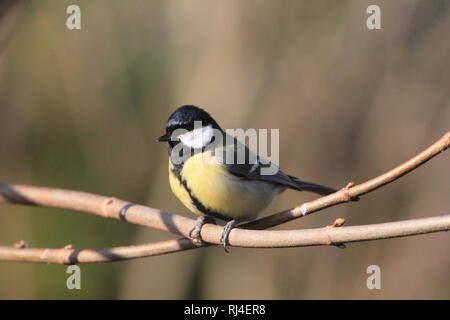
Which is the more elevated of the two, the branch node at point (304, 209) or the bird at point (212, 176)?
→ the bird at point (212, 176)

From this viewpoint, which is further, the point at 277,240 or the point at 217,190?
the point at 217,190

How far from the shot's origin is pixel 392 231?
1132 millimetres

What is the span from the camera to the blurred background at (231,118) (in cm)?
274

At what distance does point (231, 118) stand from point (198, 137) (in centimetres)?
74

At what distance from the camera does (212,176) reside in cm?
201

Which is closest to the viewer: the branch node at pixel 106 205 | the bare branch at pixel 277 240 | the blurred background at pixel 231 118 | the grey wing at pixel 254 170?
the bare branch at pixel 277 240

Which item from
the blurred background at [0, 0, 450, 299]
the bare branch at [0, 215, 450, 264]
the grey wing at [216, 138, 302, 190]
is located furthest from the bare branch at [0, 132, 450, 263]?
the blurred background at [0, 0, 450, 299]

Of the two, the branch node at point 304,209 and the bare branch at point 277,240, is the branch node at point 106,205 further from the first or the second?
the branch node at point 304,209

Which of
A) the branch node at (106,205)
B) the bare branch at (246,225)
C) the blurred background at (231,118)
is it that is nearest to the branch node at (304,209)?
the bare branch at (246,225)

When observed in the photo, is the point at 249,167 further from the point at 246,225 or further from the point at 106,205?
the point at 106,205

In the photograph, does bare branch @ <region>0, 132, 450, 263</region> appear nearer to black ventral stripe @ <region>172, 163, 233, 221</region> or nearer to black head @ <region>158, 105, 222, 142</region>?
black ventral stripe @ <region>172, 163, 233, 221</region>

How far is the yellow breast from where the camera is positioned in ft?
6.49

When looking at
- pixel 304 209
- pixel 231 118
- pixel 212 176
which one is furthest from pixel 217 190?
pixel 231 118

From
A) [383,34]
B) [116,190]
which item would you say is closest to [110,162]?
[116,190]
